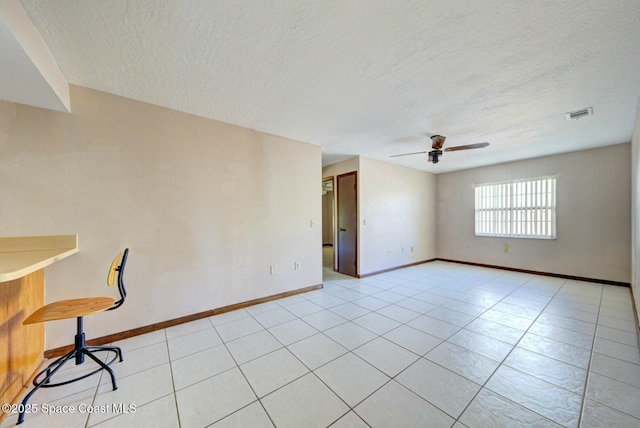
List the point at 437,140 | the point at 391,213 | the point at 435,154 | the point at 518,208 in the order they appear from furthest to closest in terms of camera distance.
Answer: the point at 391,213
the point at 518,208
the point at 435,154
the point at 437,140

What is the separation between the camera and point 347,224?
498 centimetres

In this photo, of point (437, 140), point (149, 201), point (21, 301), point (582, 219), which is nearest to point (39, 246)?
point (21, 301)

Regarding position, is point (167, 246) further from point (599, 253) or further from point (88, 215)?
point (599, 253)

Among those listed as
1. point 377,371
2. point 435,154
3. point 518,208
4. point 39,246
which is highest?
point 435,154

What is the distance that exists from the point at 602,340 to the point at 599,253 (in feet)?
9.65

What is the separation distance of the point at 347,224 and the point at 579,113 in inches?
142

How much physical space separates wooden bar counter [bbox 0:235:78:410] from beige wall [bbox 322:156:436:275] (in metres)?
4.12

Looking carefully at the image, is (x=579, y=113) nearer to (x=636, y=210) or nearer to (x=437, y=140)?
(x=437, y=140)

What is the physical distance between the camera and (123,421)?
55.7 inches

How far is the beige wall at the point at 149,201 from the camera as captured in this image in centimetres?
202

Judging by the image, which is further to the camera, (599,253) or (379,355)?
(599,253)

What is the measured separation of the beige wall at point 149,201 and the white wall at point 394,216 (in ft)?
5.92

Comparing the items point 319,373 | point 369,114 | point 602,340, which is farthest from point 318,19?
point 602,340

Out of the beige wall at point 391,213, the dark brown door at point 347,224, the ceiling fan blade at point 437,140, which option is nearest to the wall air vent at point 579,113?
the ceiling fan blade at point 437,140
